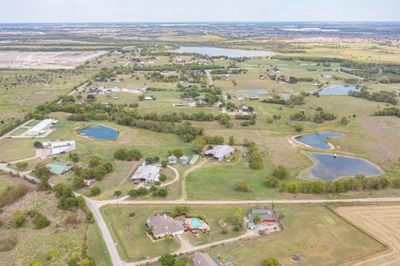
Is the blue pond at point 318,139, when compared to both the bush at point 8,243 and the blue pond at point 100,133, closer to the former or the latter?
the blue pond at point 100,133

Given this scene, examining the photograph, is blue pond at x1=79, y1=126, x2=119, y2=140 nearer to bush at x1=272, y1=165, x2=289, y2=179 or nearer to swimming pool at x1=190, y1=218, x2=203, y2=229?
bush at x1=272, y1=165, x2=289, y2=179

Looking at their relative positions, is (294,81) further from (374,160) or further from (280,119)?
(374,160)

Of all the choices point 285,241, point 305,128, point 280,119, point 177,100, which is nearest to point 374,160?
point 305,128

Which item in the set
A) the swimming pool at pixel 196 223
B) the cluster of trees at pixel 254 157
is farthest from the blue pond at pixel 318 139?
the swimming pool at pixel 196 223

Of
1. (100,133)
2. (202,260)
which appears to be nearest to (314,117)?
(100,133)

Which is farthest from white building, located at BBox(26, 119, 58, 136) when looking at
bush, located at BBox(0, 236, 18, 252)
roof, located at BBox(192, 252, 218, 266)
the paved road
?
roof, located at BBox(192, 252, 218, 266)

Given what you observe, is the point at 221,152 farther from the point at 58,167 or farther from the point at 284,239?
the point at 58,167
